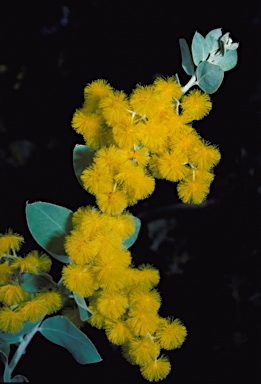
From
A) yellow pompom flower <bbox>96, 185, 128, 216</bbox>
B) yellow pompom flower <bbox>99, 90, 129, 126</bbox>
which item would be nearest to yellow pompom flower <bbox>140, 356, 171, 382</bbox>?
yellow pompom flower <bbox>96, 185, 128, 216</bbox>

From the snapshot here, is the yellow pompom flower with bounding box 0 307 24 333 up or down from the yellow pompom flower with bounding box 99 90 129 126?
down

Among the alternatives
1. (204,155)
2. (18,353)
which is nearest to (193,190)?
(204,155)

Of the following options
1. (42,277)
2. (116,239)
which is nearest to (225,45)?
(116,239)

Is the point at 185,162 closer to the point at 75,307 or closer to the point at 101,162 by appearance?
the point at 101,162

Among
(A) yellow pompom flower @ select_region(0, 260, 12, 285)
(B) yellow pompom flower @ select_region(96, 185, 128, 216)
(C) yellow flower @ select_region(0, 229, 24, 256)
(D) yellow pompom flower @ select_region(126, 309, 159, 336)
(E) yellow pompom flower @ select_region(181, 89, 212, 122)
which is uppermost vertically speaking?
(E) yellow pompom flower @ select_region(181, 89, 212, 122)

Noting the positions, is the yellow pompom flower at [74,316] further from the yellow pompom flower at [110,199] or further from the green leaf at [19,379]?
the yellow pompom flower at [110,199]

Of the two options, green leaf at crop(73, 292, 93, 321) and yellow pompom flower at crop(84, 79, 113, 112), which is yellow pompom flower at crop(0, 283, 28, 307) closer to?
green leaf at crop(73, 292, 93, 321)

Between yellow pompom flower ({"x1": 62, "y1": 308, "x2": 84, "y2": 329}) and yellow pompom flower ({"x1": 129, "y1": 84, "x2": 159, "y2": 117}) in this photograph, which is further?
yellow pompom flower ({"x1": 62, "y1": 308, "x2": 84, "y2": 329})

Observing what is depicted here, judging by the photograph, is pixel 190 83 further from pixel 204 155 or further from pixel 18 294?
pixel 18 294
